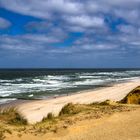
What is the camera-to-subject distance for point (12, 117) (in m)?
14.8

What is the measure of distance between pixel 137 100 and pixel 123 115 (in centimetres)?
568

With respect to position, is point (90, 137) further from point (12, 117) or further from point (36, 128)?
point (12, 117)

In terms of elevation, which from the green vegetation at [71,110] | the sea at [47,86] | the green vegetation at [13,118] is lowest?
the sea at [47,86]

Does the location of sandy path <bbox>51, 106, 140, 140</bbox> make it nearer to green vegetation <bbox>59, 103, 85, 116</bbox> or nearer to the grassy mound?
green vegetation <bbox>59, 103, 85, 116</bbox>

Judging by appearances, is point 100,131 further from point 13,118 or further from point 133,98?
point 133,98

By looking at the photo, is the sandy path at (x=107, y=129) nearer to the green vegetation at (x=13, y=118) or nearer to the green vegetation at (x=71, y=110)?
the green vegetation at (x=71, y=110)

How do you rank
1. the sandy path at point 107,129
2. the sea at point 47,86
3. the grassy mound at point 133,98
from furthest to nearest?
the sea at point 47,86 → the grassy mound at point 133,98 → the sandy path at point 107,129

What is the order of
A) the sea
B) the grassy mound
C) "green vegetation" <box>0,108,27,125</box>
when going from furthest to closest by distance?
1. the sea
2. the grassy mound
3. "green vegetation" <box>0,108,27,125</box>

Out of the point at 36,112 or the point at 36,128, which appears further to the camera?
the point at 36,112

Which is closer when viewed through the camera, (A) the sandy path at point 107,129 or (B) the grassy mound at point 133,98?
(A) the sandy path at point 107,129

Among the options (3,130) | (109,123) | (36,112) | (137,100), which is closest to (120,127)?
(109,123)

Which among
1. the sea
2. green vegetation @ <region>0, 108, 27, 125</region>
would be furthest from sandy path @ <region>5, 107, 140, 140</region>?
the sea

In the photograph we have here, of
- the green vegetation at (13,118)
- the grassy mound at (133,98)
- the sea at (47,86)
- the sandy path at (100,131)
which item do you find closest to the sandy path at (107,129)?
the sandy path at (100,131)

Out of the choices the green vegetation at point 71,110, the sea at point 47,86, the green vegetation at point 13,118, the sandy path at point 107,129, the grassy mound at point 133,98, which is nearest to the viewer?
the sandy path at point 107,129
